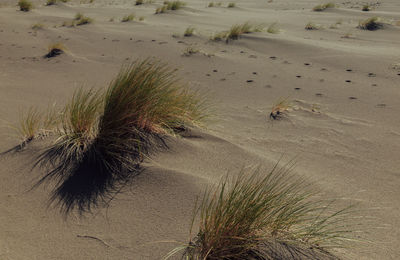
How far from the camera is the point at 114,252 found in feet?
4.89

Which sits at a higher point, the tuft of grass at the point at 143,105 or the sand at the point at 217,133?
the tuft of grass at the point at 143,105

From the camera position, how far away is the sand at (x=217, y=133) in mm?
1614

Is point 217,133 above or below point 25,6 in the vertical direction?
below

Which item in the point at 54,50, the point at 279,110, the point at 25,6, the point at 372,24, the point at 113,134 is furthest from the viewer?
the point at 25,6

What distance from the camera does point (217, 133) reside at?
276 centimetres

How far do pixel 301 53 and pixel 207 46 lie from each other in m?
1.64

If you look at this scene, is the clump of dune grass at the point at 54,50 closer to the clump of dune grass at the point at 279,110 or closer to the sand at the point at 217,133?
the sand at the point at 217,133

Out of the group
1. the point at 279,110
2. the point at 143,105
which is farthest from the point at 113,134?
the point at 279,110

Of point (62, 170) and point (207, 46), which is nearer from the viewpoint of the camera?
point (62, 170)

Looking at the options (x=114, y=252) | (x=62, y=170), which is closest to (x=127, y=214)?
(x=114, y=252)

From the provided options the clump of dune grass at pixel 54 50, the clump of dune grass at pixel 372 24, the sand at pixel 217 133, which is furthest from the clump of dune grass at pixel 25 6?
the clump of dune grass at pixel 372 24

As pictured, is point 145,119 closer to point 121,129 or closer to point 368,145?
point 121,129

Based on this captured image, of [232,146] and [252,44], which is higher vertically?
[252,44]

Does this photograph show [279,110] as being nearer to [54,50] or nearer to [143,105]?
[143,105]
